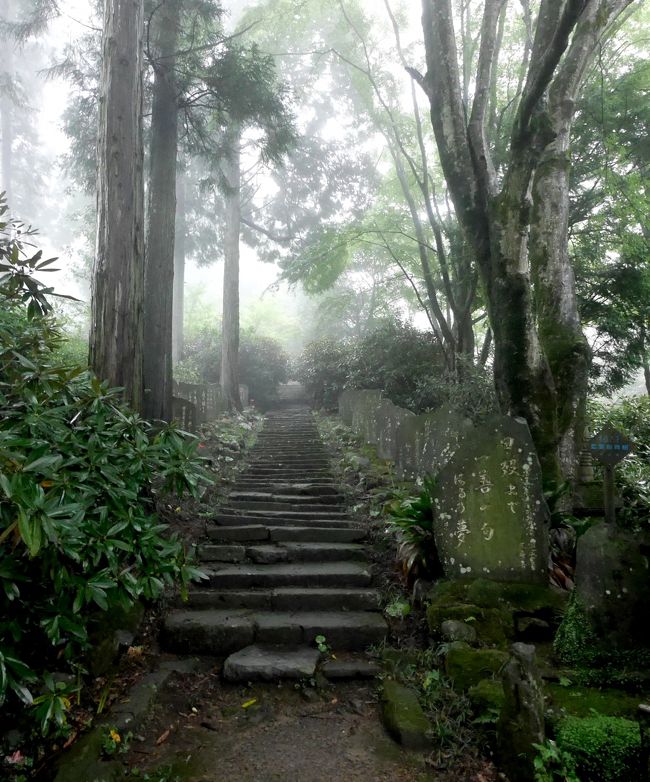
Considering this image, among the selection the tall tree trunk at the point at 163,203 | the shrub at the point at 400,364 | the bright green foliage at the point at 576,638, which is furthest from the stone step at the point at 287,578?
the shrub at the point at 400,364

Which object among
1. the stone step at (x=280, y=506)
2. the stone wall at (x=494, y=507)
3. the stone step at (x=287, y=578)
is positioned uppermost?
the stone wall at (x=494, y=507)

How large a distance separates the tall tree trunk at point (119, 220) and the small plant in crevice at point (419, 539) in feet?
9.58

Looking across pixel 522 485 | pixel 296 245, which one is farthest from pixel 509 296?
pixel 296 245

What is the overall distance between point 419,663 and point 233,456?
6.12 metres

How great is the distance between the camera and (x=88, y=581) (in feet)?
8.09

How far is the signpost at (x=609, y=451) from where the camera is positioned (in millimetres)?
3391

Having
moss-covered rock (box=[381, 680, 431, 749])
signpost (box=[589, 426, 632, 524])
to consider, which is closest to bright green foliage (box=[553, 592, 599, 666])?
signpost (box=[589, 426, 632, 524])

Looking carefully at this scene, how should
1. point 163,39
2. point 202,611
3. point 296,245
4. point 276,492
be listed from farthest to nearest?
1. point 296,245
2. point 163,39
3. point 276,492
4. point 202,611

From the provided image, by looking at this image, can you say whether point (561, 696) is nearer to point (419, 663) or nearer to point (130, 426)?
point (419, 663)

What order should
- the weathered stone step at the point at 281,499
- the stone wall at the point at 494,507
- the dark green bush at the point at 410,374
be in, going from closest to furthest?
1. the stone wall at the point at 494,507
2. the weathered stone step at the point at 281,499
3. the dark green bush at the point at 410,374

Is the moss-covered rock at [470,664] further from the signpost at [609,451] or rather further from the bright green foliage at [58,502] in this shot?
the bright green foliage at [58,502]

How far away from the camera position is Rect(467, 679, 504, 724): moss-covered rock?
2.84m

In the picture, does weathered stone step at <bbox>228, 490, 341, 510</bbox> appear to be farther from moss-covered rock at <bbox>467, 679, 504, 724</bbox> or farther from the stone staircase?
moss-covered rock at <bbox>467, 679, 504, 724</bbox>

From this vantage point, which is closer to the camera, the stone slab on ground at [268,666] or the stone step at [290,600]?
the stone slab on ground at [268,666]
